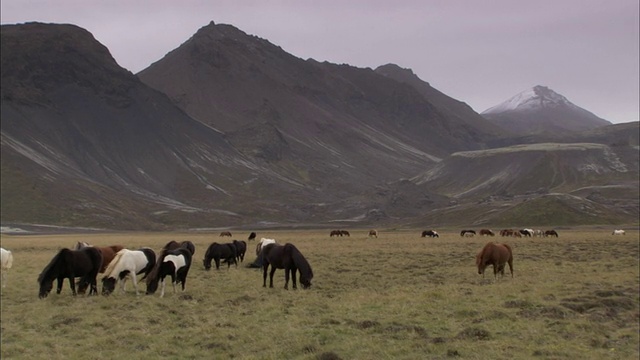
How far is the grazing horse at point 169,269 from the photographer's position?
23156mm

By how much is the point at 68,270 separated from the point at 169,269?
3773 millimetres

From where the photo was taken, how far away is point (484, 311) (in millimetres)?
18844

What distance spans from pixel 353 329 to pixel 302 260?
8914mm

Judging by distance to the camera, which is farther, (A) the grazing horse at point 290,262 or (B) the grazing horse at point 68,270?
(A) the grazing horse at point 290,262

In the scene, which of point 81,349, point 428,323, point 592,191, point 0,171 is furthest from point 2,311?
point 592,191

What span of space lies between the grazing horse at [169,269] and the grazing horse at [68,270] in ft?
7.51

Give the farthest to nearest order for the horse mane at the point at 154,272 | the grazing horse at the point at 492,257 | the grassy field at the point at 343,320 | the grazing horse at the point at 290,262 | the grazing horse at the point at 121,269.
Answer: the grazing horse at the point at 492,257 → the grazing horse at the point at 290,262 → the grazing horse at the point at 121,269 → the horse mane at the point at 154,272 → the grassy field at the point at 343,320

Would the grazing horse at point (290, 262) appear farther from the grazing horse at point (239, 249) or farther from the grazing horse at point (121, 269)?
the grazing horse at point (239, 249)

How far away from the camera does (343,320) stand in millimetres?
17906

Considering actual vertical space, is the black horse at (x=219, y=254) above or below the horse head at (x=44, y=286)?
above

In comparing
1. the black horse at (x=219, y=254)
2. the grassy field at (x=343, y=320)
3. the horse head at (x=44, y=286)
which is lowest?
the grassy field at (x=343, y=320)

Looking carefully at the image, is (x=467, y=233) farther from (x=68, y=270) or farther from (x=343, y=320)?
(x=343, y=320)

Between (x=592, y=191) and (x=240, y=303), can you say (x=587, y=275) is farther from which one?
(x=592, y=191)

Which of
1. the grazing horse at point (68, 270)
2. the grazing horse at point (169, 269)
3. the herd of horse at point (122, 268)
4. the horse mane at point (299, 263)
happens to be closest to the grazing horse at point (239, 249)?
the herd of horse at point (122, 268)
